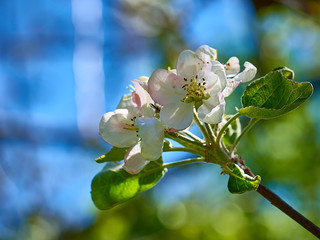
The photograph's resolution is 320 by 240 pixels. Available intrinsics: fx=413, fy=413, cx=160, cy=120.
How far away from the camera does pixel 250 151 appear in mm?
2975

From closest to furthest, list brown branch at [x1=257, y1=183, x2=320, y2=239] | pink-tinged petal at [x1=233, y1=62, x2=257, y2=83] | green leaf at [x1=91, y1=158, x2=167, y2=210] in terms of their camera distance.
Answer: brown branch at [x1=257, y1=183, x2=320, y2=239]
pink-tinged petal at [x1=233, y1=62, x2=257, y2=83]
green leaf at [x1=91, y1=158, x2=167, y2=210]

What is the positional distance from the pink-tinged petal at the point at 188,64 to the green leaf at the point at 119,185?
26 centimetres

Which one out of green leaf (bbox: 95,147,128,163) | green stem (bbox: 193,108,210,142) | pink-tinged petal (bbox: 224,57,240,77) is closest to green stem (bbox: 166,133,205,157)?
green stem (bbox: 193,108,210,142)

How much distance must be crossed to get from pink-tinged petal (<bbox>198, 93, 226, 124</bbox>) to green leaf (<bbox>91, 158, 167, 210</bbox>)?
0.82 ft

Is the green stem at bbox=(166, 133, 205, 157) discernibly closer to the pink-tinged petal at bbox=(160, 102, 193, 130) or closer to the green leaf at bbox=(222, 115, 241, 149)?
the pink-tinged petal at bbox=(160, 102, 193, 130)

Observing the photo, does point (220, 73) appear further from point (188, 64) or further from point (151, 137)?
point (151, 137)

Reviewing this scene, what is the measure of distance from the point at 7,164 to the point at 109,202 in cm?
356

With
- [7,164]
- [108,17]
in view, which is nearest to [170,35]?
[108,17]

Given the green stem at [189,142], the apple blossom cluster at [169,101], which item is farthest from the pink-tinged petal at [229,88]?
the green stem at [189,142]

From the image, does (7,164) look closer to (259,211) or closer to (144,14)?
(144,14)

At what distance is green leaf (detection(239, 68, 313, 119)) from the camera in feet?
2.70

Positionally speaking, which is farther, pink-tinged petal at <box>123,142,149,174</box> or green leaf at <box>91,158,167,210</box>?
green leaf at <box>91,158,167,210</box>

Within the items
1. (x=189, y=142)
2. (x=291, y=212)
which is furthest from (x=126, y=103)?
(x=291, y=212)

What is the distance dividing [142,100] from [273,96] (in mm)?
281
